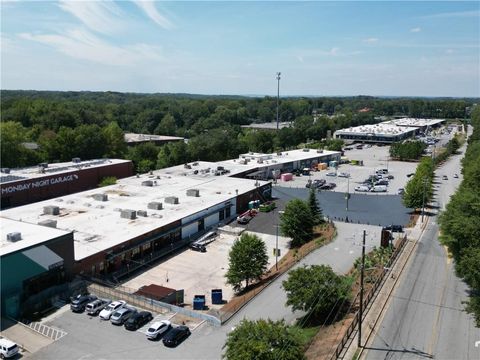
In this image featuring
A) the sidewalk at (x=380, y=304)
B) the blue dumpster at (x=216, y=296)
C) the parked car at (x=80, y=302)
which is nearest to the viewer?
the sidewalk at (x=380, y=304)

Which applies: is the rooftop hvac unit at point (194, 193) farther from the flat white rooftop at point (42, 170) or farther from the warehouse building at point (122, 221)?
the flat white rooftop at point (42, 170)

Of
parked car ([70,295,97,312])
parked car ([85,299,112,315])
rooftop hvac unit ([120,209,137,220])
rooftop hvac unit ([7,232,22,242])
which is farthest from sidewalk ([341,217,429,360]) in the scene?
rooftop hvac unit ([120,209,137,220])

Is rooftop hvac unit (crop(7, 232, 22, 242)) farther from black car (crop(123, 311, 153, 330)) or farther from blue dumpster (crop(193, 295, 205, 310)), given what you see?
blue dumpster (crop(193, 295, 205, 310))

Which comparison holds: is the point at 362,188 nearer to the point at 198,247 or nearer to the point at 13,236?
the point at 198,247

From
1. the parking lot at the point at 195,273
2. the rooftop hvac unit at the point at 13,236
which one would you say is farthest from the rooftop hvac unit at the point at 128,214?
the rooftop hvac unit at the point at 13,236

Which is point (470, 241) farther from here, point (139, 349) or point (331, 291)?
point (139, 349)

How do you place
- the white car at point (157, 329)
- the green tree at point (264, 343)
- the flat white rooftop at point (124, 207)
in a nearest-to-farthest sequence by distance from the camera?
1. the green tree at point (264, 343)
2. the white car at point (157, 329)
3. the flat white rooftop at point (124, 207)

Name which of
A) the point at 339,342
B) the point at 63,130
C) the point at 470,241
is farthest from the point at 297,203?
the point at 63,130
